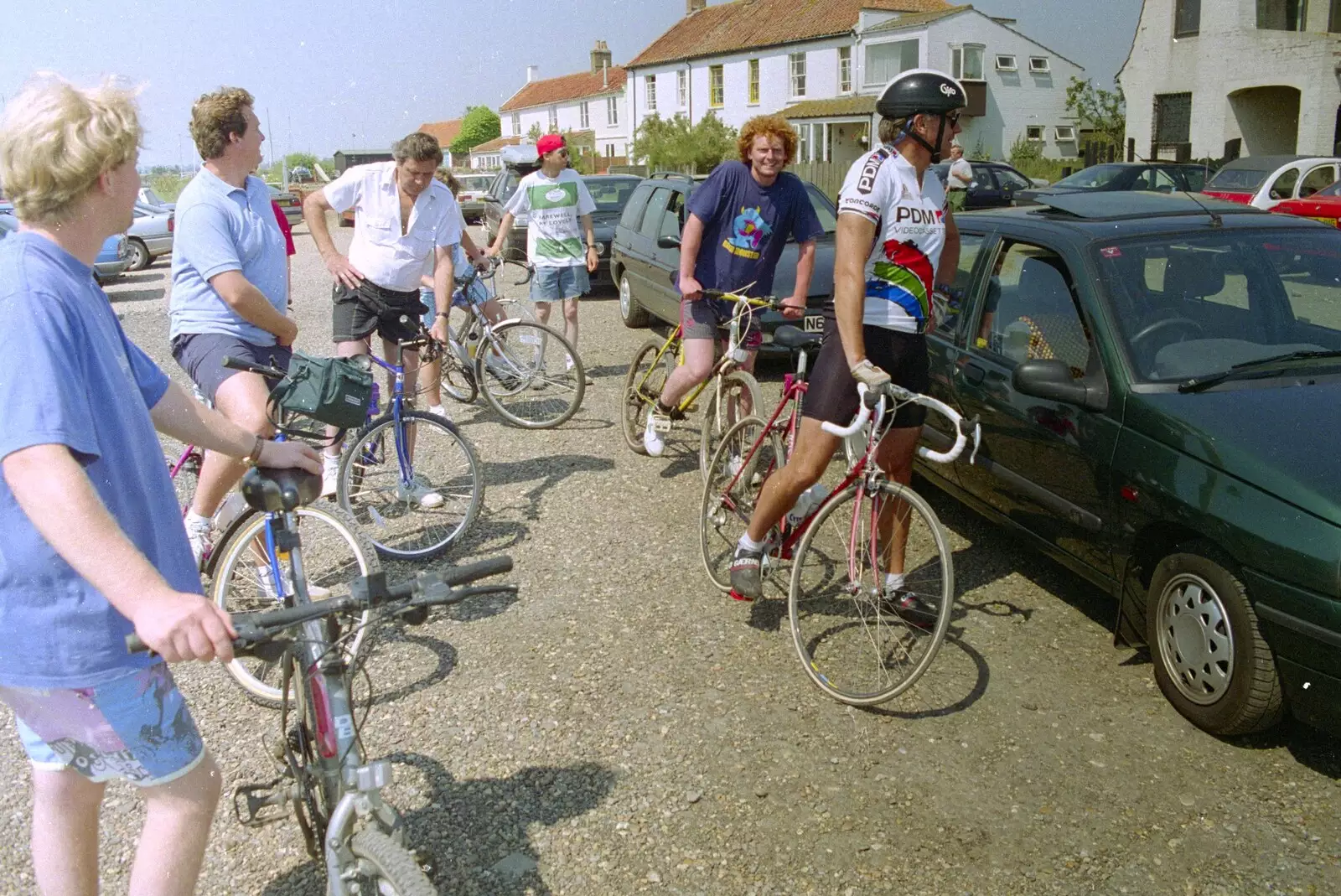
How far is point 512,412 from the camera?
319 inches

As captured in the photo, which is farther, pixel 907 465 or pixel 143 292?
pixel 143 292

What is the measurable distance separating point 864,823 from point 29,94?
2819 millimetres

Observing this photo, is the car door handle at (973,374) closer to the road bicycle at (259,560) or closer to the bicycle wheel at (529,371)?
the road bicycle at (259,560)

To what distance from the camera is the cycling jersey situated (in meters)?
3.84

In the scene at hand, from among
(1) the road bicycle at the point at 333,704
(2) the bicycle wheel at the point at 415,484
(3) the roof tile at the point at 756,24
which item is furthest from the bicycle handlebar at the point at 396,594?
(3) the roof tile at the point at 756,24

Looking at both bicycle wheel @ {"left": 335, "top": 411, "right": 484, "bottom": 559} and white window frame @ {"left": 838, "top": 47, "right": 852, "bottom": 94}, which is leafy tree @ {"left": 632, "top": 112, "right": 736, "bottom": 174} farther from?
bicycle wheel @ {"left": 335, "top": 411, "right": 484, "bottom": 559}

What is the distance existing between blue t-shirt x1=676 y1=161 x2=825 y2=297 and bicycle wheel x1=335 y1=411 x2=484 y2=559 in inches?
65.0

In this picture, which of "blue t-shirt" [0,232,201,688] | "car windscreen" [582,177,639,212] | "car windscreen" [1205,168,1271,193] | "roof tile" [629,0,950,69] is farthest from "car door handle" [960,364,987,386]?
"roof tile" [629,0,950,69]

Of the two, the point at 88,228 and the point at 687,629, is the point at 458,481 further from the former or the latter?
the point at 88,228

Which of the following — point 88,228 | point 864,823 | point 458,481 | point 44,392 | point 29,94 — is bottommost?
point 864,823

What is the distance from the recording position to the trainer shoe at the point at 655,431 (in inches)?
263

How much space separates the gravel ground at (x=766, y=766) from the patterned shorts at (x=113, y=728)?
3.73ft

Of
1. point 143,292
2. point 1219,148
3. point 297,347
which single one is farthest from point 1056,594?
point 1219,148

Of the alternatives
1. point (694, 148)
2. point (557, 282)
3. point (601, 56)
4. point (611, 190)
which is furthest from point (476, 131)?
point (557, 282)
